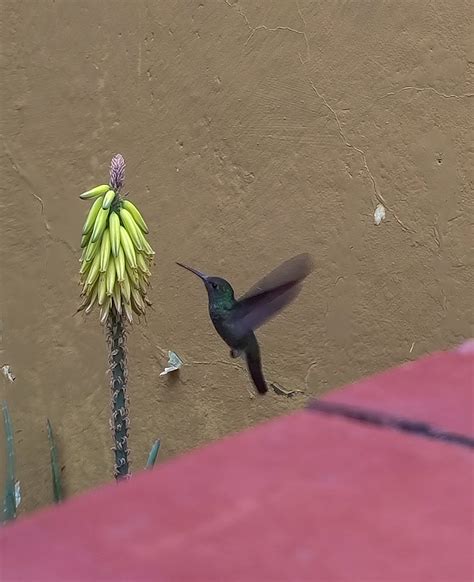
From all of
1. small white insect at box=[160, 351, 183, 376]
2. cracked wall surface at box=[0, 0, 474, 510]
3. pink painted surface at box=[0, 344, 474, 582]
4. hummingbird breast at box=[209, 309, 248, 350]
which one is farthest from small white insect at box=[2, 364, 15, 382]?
pink painted surface at box=[0, 344, 474, 582]

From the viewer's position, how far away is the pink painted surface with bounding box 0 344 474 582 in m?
0.64

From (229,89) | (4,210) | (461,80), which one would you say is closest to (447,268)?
(461,80)

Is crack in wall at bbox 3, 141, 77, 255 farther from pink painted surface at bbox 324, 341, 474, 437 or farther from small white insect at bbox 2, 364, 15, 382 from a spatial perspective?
pink painted surface at bbox 324, 341, 474, 437

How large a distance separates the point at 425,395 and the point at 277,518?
30 cm

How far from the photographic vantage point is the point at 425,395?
0.96m

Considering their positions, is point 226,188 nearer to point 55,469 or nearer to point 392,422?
point 55,469

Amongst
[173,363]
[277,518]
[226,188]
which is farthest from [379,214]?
[277,518]

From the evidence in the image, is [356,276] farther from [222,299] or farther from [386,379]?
[386,379]

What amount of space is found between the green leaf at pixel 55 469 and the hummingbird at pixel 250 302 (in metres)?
1.35

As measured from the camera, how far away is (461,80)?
9.12ft

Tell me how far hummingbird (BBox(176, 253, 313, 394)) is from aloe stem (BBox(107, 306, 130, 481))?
27 centimetres

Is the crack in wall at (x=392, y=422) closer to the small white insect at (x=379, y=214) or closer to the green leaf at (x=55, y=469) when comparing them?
the small white insect at (x=379, y=214)

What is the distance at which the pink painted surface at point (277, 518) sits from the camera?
25.0 inches

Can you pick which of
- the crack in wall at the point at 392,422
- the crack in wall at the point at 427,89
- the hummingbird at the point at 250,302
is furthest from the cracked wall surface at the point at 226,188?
the crack in wall at the point at 392,422
